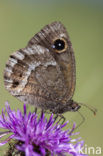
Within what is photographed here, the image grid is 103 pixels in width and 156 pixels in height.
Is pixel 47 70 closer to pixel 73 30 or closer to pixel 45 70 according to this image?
pixel 45 70

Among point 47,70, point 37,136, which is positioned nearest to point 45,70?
point 47,70

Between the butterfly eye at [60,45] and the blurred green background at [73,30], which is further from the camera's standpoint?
the blurred green background at [73,30]

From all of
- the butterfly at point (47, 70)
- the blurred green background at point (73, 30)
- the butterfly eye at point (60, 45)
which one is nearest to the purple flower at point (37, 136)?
the butterfly at point (47, 70)

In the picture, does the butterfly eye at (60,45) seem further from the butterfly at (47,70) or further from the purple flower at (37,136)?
the purple flower at (37,136)

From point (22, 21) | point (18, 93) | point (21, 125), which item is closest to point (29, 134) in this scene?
point (21, 125)

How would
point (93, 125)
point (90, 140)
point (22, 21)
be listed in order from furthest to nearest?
point (22, 21) < point (93, 125) < point (90, 140)

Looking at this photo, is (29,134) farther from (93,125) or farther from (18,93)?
(93,125)

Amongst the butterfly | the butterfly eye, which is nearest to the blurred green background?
the butterfly
